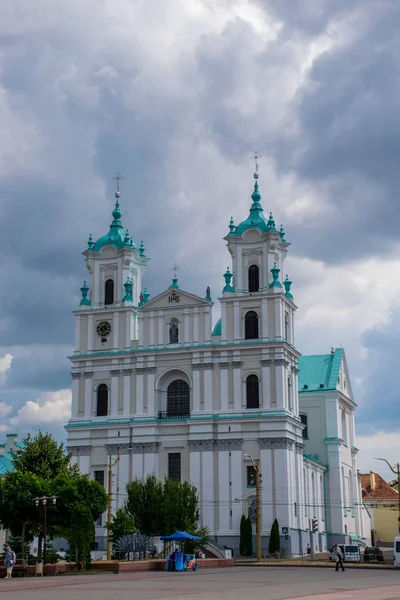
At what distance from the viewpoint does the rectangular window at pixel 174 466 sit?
78188mm

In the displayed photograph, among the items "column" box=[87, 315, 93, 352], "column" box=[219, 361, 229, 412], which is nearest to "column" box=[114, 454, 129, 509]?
"column" box=[219, 361, 229, 412]

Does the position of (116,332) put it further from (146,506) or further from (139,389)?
(146,506)

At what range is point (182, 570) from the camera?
158ft

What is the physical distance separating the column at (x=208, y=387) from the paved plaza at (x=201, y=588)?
3480cm

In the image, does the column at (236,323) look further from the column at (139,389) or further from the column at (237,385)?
the column at (139,389)

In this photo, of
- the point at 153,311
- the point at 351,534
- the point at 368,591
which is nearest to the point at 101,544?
the point at 153,311

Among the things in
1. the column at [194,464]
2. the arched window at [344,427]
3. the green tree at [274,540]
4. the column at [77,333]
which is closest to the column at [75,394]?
the column at [77,333]

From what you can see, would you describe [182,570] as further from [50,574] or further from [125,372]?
[125,372]

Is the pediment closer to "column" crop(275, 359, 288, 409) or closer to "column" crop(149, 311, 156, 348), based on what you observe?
"column" crop(149, 311, 156, 348)

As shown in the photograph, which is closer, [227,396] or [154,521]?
[154,521]

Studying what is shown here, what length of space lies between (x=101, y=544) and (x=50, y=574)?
106 feet

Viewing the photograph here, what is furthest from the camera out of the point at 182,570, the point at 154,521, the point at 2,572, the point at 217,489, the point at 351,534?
the point at 351,534

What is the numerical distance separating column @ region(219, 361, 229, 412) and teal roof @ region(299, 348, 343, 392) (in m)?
18.8

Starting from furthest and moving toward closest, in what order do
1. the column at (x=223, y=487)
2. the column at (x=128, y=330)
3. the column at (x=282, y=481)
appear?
the column at (x=128, y=330), the column at (x=223, y=487), the column at (x=282, y=481)
